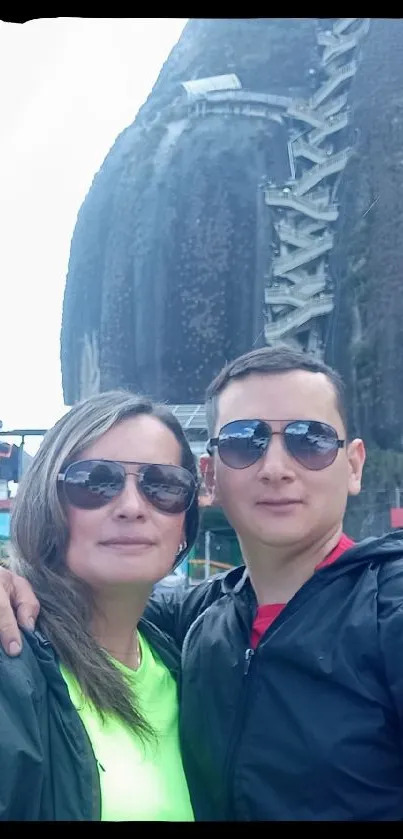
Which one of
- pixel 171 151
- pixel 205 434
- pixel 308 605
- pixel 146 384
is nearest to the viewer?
pixel 308 605

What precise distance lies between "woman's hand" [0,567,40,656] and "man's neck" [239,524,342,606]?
61cm

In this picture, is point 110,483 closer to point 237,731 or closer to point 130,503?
point 130,503

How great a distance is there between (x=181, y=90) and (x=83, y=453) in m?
1.59

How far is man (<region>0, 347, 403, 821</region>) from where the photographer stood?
Answer: 1716 mm

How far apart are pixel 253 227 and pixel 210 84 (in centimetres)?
57

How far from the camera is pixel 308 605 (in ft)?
6.12

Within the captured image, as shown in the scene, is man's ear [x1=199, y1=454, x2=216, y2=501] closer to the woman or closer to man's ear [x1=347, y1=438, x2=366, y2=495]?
the woman

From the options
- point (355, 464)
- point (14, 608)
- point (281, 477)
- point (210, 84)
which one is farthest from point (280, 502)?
point (210, 84)

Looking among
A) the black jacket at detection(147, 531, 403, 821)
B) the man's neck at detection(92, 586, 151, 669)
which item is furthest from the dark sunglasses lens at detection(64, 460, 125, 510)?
the black jacket at detection(147, 531, 403, 821)

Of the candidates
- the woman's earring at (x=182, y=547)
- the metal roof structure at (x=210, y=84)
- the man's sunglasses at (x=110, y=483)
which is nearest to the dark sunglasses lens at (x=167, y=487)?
the man's sunglasses at (x=110, y=483)

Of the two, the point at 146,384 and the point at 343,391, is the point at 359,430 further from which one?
the point at 146,384

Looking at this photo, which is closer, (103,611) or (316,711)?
(316,711)

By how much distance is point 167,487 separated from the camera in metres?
1.99
